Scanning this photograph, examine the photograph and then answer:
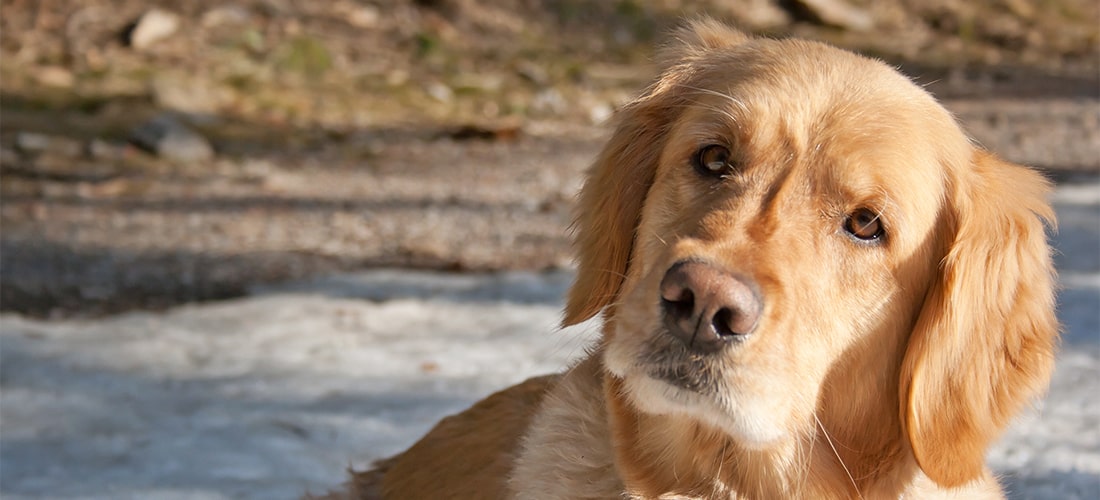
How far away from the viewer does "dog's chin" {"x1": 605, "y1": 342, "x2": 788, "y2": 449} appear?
255 cm

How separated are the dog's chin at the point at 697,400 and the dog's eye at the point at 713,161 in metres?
0.60

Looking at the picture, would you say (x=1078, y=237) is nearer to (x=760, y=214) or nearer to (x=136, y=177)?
(x=760, y=214)

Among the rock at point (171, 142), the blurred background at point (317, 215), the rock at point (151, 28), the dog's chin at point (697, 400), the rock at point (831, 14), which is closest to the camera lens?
the dog's chin at point (697, 400)

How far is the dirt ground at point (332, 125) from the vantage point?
24.6 ft

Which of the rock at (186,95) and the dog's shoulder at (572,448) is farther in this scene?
the rock at (186,95)

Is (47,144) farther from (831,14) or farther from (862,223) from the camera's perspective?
(831,14)

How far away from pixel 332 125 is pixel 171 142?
5.80 feet

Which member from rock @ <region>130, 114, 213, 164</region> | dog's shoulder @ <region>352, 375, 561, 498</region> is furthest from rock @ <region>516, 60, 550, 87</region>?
dog's shoulder @ <region>352, 375, 561, 498</region>

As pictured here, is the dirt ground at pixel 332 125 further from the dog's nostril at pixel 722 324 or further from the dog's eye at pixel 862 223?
the dog's nostril at pixel 722 324

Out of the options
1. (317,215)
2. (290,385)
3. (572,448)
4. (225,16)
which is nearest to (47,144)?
(317,215)

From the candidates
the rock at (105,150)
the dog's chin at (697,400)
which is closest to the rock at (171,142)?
the rock at (105,150)

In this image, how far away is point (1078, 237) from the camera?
799cm

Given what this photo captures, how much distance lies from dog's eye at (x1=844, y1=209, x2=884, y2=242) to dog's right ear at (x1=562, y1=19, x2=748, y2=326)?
616mm

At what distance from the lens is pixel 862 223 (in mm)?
2834
